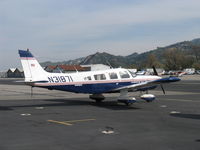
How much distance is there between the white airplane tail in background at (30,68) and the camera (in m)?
17.0

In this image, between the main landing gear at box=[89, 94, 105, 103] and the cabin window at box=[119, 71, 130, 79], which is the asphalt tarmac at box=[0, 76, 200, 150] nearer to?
the cabin window at box=[119, 71, 130, 79]

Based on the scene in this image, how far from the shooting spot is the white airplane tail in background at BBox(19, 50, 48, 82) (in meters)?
17.0

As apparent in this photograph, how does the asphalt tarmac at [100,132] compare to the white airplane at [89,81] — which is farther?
the white airplane at [89,81]

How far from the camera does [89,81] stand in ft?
60.3

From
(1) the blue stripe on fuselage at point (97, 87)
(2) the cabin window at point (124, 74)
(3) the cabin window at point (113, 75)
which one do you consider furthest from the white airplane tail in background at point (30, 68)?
(2) the cabin window at point (124, 74)

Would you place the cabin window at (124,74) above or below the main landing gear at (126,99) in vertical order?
above

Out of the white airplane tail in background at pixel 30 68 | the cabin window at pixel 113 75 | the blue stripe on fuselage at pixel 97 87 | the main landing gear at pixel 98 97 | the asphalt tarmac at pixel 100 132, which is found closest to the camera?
the asphalt tarmac at pixel 100 132

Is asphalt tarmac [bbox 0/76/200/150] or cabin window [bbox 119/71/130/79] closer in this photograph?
asphalt tarmac [bbox 0/76/200/150]

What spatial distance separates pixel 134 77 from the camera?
18812 millimetres

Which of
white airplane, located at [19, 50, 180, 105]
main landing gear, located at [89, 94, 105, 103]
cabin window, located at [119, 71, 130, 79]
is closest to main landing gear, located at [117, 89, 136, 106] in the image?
white airplane, located at [19, 50, 180, 105]

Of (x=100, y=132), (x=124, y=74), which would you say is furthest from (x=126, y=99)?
(x=100, y=132)

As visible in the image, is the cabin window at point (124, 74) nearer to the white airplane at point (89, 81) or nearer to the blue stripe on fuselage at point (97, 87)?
the white airplane at point (89, 81)

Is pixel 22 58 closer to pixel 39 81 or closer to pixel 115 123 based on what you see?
pixel 39 81

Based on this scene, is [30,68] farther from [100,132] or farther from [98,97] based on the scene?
[100,132]
